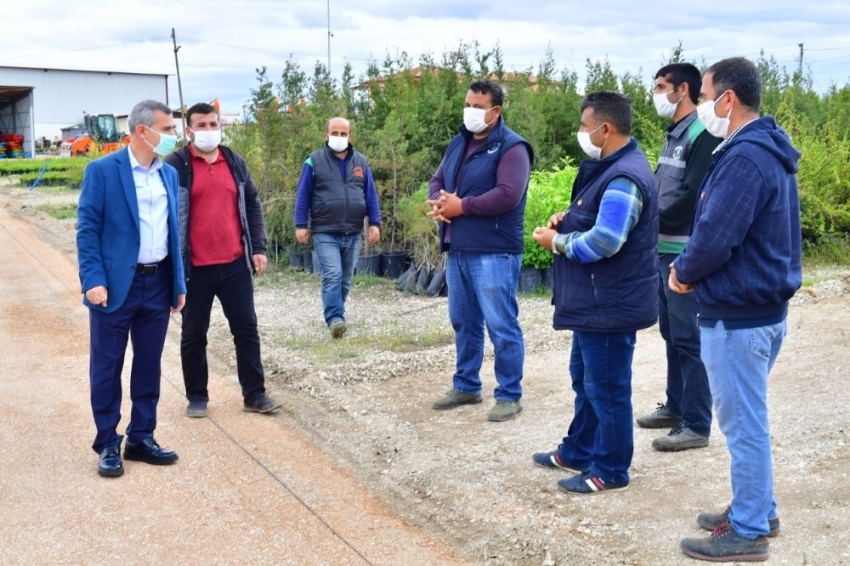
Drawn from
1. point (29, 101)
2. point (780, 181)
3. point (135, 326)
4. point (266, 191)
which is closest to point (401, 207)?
point (266, 191)

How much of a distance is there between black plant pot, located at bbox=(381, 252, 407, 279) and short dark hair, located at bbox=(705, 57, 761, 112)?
8.39m

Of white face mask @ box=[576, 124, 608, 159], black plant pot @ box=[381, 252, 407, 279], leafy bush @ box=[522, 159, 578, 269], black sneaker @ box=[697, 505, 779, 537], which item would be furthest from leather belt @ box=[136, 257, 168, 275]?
black plant pot @ box=[381, 252, 407, 279]

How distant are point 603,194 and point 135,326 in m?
2.93

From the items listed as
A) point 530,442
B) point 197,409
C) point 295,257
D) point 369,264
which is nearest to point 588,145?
point 530,442

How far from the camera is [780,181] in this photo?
3781 millimetres

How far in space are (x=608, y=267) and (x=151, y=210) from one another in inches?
108

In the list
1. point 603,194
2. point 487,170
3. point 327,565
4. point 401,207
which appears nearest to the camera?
point 327,565

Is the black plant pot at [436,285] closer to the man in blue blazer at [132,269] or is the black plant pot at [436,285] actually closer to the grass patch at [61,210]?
the man in blue blazer at [132,269]

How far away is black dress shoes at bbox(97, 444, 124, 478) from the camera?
539cm

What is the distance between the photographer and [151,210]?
18.1 feet

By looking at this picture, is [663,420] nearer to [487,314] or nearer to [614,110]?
[487,314]

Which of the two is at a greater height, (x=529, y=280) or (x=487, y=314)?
(x=487, y=314)

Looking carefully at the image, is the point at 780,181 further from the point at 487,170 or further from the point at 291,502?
the point at 291,502

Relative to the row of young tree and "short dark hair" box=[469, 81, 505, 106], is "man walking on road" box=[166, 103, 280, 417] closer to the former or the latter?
"short dark hair" box=[469, 81, 505, 106]
